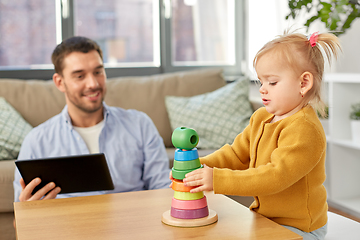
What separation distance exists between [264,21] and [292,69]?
265 centimetres

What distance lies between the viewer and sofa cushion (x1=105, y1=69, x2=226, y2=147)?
8.59 ft

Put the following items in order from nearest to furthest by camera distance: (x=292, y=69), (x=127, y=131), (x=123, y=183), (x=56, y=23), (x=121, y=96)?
(x=292, y=69)
(x=123, y=183)
(x=127, y=131)
(x=121, y=96)
(x=56, y=23)

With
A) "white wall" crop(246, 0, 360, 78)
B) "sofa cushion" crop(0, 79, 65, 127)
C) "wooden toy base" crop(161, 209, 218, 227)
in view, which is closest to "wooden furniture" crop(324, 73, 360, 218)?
"white wall" crop(246, 0, 360, 78)

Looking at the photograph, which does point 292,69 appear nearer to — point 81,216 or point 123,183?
point 81,216

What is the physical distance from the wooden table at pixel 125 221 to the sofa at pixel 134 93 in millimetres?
1224

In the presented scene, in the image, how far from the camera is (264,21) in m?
3.45

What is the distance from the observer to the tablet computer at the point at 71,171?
117 cm

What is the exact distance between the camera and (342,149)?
9.12 ft

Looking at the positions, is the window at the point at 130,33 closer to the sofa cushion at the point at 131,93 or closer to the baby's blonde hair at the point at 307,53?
the sofa cushion at the point at 131,93

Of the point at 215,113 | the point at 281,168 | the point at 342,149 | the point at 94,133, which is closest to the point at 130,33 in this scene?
the point at 215,113

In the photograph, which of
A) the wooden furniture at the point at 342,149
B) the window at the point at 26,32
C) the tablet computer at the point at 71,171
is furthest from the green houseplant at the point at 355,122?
the window at the point at 26,32

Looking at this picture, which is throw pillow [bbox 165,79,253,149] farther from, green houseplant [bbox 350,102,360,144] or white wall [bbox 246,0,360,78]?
green houseplant [bbox 350,102,360,144]

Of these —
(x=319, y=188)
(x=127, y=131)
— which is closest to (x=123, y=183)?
(x=127, y=131)

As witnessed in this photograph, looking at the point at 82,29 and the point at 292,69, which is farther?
the point at 82,29
